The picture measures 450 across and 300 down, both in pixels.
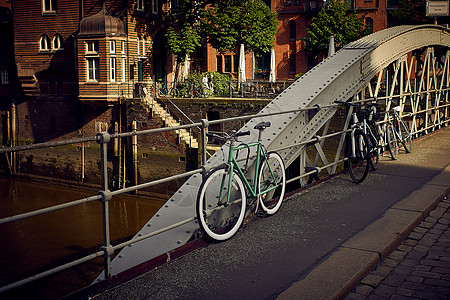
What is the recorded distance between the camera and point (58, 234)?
20031 millimetres

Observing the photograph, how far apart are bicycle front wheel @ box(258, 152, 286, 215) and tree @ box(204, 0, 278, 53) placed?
2686cm

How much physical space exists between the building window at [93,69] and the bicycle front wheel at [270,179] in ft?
81.6

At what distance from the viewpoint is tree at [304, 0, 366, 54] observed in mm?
37000

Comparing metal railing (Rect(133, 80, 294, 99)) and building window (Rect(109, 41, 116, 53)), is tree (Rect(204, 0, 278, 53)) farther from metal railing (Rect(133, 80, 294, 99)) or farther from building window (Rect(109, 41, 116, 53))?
building window (Rect(109, 41, 116, 53))

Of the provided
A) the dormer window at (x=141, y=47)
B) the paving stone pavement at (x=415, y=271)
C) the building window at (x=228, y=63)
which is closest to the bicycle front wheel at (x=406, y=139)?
the paving stone pavement at (x=415, y=271)

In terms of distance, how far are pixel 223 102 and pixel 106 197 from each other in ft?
77.5

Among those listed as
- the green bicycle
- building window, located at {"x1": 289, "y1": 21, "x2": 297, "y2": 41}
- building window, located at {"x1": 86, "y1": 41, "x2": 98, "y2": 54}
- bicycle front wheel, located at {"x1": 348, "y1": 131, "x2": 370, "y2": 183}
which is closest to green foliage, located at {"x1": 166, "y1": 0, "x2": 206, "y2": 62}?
building window, located at {"x1": 86, "y1": 41, "x2": 98, "y2": 54}

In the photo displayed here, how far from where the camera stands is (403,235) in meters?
5.16

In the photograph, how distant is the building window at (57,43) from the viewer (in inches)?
1266

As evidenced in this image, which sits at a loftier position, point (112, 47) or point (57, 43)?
point (57, 43)

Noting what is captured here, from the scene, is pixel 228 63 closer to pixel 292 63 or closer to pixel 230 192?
pixel 292 63

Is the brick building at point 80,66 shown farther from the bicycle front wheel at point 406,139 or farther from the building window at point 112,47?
the bicycle front wheel at point 406,139

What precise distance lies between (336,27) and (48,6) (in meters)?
18.5

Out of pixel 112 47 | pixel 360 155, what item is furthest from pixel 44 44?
pixel 360 155
